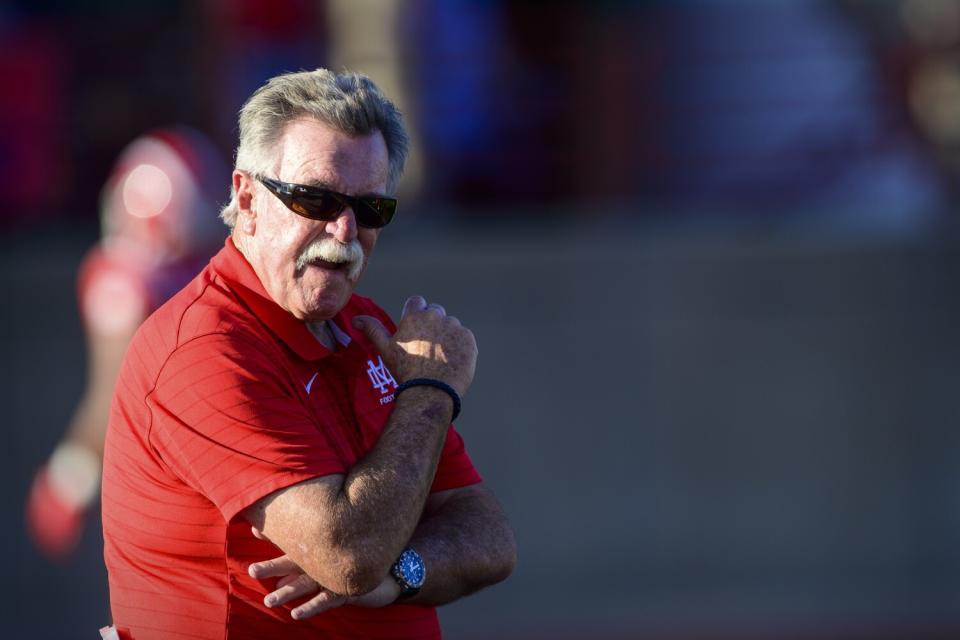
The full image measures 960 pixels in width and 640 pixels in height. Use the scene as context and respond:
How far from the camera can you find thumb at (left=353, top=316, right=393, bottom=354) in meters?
3.07

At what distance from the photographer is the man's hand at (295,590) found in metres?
2.81

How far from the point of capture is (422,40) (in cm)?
995

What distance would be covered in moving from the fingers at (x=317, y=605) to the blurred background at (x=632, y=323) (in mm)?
5936

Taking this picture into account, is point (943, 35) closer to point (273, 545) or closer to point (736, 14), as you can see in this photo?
point (736, 14)

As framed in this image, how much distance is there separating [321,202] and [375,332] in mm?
304

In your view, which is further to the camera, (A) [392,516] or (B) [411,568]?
(B) [411,568]

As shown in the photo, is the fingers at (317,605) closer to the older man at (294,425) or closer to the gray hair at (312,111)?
the older man at (294,425)

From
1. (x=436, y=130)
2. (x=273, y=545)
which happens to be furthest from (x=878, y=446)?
(x=273, y=545)

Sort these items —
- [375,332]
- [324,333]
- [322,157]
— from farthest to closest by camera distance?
[324,333] → [375,332] → [322,157]

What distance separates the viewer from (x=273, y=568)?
2.81m

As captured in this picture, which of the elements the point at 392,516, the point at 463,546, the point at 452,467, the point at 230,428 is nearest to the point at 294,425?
the point at 230,428

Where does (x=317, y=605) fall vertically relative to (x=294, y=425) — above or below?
below

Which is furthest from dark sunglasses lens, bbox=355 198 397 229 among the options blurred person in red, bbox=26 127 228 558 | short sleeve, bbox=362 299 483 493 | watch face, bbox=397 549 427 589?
blurred person in red, bbox=26 127 228 558

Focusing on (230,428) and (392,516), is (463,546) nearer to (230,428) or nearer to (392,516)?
(392,516)
